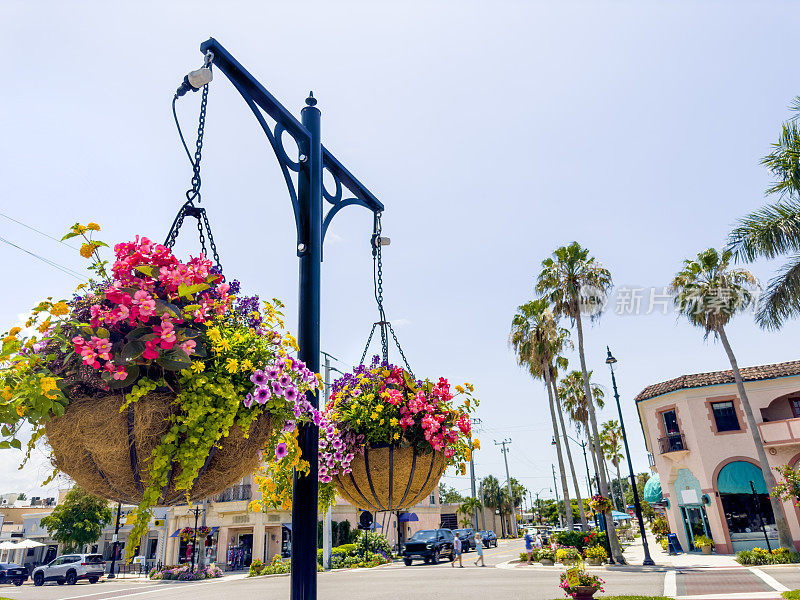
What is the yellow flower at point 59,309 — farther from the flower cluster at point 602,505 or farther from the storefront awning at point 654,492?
the storefront awning at point 654,492

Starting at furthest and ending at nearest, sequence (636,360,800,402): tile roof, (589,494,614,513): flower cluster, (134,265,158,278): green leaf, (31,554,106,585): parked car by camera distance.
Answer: (31,554,106,585): parked car, (636,360,800,402): tile roof, (589,494,614,513): flower cluster, (134,265,158,278): green leaf

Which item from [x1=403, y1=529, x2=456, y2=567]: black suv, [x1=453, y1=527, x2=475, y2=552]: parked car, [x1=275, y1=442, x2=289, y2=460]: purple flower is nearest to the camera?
[x1=275, y1=442, x2=289, y2=460]: purple flower

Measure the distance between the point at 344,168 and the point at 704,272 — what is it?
23640mm

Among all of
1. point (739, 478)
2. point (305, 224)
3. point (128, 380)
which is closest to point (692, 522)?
point (739, 478)

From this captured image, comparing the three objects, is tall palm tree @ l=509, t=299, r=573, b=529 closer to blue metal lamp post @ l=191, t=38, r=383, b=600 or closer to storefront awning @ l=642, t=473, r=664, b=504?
storefront awning @ l=642, t=473, r=664, b=504

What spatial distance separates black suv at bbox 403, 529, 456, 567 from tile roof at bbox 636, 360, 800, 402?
13.4 m

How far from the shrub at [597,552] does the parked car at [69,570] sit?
2563 centimetres

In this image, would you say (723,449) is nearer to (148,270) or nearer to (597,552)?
(597,552)

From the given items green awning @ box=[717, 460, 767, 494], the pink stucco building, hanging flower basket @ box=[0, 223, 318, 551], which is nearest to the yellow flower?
hanging flower basket @ box=[0, 223, 318, 551]

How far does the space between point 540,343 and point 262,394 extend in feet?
82.7

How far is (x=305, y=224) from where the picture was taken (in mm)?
3008

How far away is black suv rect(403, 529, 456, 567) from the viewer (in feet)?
86.7

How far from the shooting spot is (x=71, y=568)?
27.8 metres

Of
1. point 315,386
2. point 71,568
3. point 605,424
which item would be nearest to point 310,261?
point 315,386
